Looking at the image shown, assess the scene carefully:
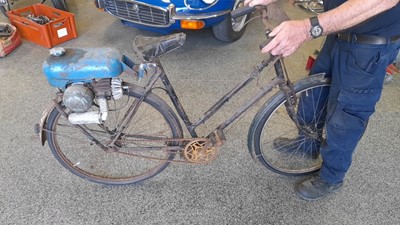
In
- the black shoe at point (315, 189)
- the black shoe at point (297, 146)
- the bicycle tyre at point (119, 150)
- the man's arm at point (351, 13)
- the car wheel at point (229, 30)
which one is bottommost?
the black shoe at point (315, 189)

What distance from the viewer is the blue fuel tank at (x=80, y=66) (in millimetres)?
1278

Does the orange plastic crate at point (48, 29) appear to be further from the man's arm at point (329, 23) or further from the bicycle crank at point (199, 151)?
the man's arm at point (329, 23)

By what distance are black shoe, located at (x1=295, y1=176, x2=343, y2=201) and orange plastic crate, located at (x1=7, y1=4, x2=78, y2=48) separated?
2.55 metres

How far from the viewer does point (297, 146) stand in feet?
6.15

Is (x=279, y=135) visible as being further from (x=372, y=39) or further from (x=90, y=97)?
(x=90, y=97)

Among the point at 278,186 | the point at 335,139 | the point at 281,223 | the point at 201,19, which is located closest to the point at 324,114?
the point at 335,139

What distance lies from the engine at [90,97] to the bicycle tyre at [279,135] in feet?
2.22

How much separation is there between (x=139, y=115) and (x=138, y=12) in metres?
0.88

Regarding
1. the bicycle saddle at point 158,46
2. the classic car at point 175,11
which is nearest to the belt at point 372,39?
the bicycle saddle at point 158,46

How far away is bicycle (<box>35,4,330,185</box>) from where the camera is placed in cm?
131

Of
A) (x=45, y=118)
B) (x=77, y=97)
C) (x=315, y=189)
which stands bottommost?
(x=315, y=189)

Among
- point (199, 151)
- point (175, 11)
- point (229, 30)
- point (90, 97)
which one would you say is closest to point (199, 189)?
point (199, 151)

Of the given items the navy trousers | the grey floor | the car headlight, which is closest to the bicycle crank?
the grey floor

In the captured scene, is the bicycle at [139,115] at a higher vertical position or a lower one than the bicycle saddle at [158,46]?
lower
